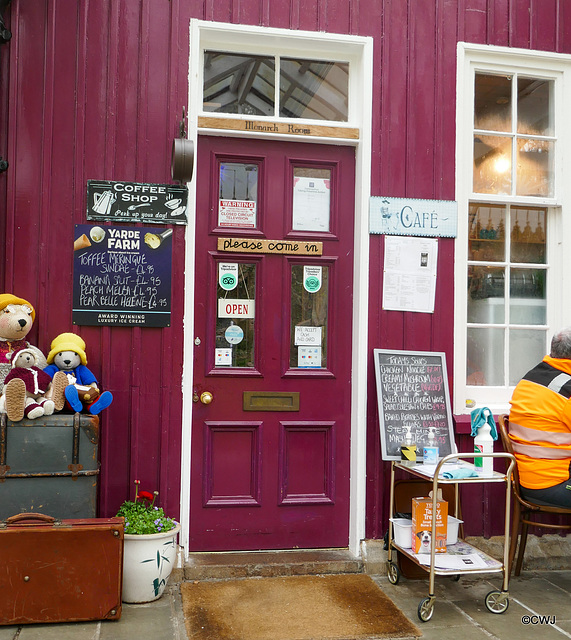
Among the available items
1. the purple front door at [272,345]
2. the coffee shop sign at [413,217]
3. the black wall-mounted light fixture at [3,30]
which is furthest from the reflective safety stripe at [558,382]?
the black wall-mounted light fixture at [3,30]

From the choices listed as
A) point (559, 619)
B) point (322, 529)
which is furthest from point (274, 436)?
point (559, 619)

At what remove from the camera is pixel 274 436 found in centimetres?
448

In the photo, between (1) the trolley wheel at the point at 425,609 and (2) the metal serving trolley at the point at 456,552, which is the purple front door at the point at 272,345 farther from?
(1) the trolley wheel at the point at 425,609

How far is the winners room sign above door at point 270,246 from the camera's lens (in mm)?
4434

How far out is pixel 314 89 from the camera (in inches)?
182

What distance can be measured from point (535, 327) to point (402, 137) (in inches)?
64.2

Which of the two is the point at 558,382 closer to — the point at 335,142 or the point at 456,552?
the point at 456,552

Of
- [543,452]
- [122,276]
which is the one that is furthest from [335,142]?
[543,452]

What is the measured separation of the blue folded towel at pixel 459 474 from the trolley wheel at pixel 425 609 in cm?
66

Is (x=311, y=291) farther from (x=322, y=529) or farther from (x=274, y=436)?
(x=322, y=529)

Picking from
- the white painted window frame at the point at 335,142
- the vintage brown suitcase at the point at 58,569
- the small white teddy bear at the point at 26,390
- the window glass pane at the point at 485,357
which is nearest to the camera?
the vintage brown suitcase at the point at 58,569

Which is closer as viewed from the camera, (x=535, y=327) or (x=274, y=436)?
(x=274, y=436)
